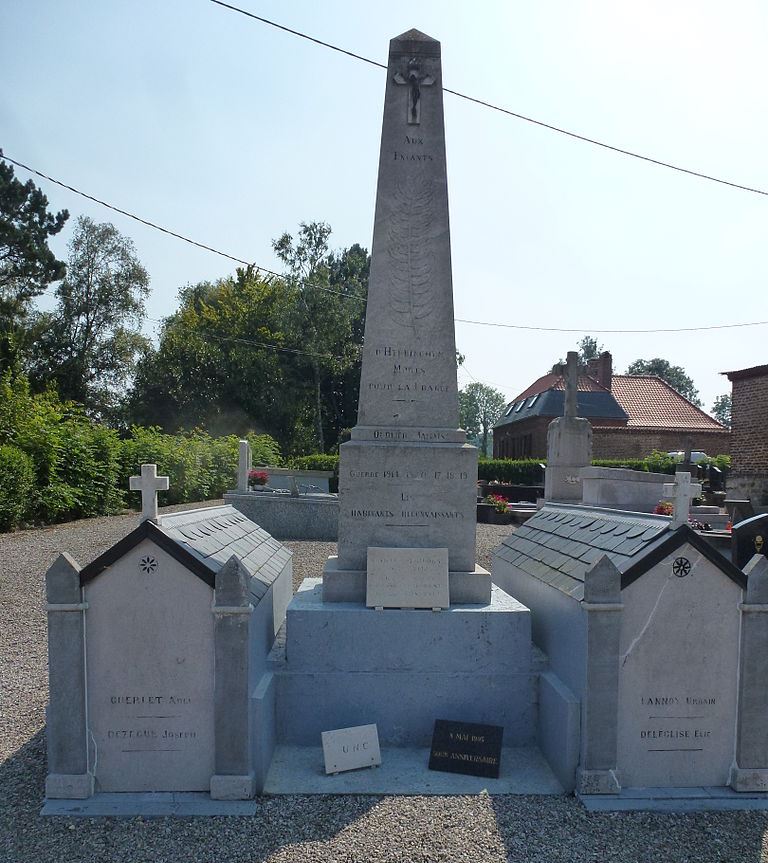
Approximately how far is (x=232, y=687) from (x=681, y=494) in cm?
292

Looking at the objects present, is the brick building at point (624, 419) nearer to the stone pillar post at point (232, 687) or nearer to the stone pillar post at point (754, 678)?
the stone pillar post at point (754, 678)

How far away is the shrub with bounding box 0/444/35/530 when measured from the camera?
41.1 feet

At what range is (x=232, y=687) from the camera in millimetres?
3561

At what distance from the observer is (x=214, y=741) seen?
3.57 metres

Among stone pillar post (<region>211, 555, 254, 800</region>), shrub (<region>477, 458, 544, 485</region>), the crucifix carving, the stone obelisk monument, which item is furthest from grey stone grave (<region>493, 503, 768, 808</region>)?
shrub (<region>477, 458, 544, 485</region>)

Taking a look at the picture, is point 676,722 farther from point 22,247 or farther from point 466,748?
point 22,247

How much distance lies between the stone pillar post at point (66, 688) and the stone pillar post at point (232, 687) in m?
0.76

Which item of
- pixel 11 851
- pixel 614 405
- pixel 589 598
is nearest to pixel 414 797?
pixel 589 598

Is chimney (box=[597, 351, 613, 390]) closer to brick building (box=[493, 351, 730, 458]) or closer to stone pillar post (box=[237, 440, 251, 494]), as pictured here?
brick building (box=[493, 351, 730, 458])

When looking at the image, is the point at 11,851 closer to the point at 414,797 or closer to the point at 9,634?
the point at 414,797

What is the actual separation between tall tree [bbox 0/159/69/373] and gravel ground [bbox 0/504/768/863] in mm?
23019

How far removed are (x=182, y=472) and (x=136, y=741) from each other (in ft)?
52.7

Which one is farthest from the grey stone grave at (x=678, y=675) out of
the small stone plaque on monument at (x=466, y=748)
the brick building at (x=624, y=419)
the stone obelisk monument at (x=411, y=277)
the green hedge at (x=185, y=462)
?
the brick building at (x=624, y=419)

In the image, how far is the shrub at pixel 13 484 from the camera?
493 inches
